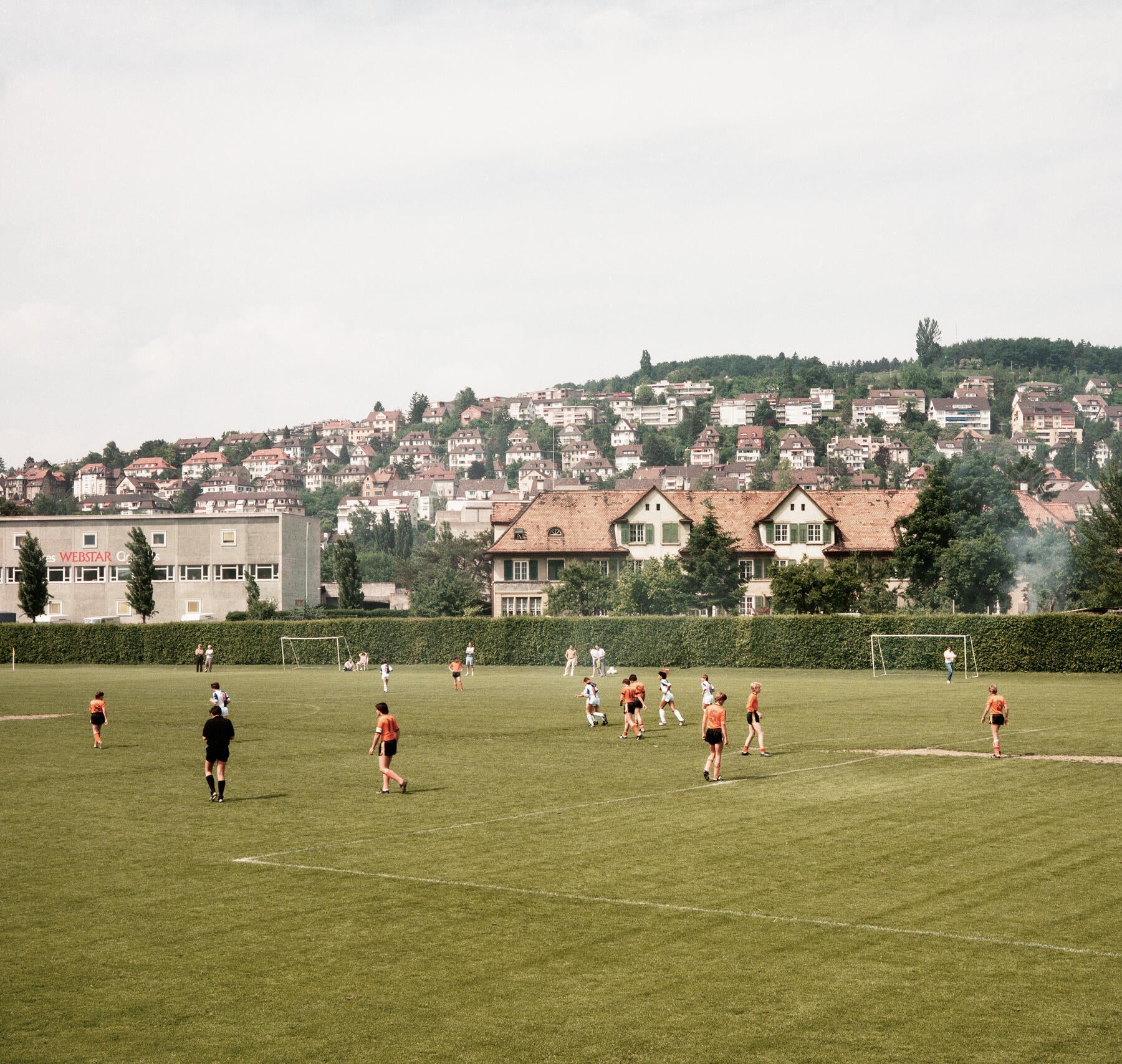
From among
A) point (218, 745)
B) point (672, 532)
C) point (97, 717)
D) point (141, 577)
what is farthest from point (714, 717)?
point (141, 577)

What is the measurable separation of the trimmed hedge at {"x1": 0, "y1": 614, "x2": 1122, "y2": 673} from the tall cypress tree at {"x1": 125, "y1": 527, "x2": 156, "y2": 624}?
16790mm

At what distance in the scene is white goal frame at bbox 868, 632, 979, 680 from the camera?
6906 centimetres

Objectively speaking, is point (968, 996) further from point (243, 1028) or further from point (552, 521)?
point (552, 521)

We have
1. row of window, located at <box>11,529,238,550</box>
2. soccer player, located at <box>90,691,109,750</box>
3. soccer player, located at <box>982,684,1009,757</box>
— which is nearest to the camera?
soccer player, located at <box>982,684,1009,757</box>

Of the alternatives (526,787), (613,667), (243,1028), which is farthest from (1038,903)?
(613,667)

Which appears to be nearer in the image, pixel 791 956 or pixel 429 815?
pixel 791 956

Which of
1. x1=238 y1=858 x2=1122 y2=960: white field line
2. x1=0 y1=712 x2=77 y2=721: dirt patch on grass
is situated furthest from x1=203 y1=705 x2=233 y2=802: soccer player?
x1=0 y1=712 x2=77 y2=721: dirt patch on grass

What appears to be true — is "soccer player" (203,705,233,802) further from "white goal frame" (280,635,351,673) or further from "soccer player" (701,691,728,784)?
"white goal frame" (280,635,351,673)

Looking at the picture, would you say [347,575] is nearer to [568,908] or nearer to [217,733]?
[217,733]

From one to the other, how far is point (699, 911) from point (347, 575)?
4458 inches

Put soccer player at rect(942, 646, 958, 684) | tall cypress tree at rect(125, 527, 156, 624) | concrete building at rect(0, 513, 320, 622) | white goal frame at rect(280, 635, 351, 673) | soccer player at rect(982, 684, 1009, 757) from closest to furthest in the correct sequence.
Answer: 1. soccer player at rect(982, 684, 1009, 757)
2. soccer player at rect(942, 646, 958, 684)
3. white goal frame at rect(280, 635, 351, 673)
4. tall cypress tree at rect(125, 527, 156, 624)
5. concrete building at rect(0, 513, 320, 622)

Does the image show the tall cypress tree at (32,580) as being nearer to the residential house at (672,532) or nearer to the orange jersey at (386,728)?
the residential house at (672,532)

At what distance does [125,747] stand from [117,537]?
8929 cm

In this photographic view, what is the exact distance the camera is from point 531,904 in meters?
18.0
